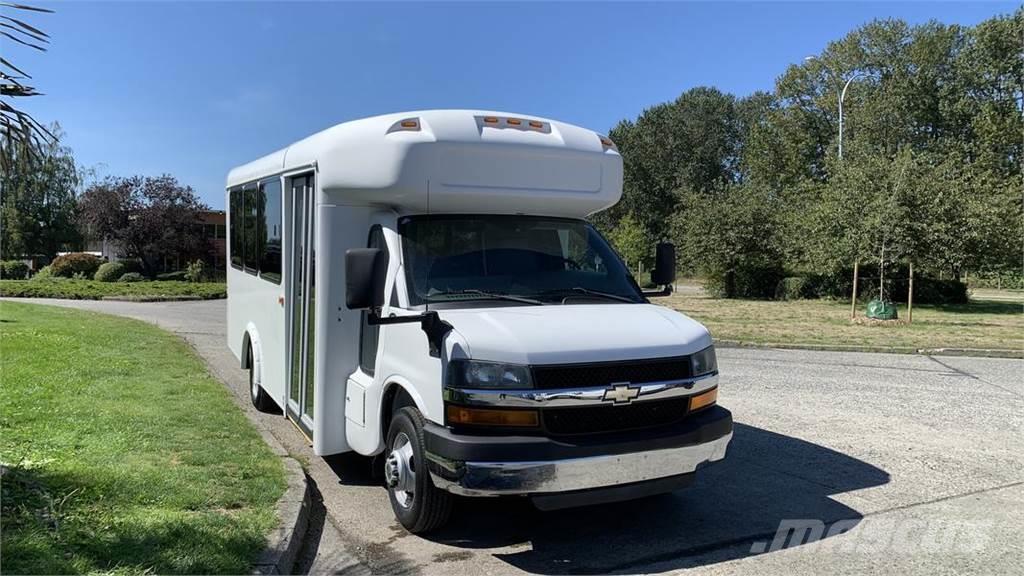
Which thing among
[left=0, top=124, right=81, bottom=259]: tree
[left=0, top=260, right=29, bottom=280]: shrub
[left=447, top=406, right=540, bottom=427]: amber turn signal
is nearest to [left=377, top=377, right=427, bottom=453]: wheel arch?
[left=447, top=406, right=540, bottom=427]: amber turn signal

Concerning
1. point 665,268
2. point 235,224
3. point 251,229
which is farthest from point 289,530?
point 235,224

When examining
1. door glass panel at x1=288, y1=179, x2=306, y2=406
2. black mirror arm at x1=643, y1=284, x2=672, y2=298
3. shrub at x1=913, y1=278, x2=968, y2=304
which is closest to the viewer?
black mirror arm at x1=643, y1=284, x2=672, y2=298

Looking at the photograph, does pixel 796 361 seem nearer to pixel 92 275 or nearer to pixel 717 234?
pixel 717 234

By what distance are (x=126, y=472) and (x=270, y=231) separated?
9.45 ft

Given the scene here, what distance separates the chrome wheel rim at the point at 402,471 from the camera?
4.58m

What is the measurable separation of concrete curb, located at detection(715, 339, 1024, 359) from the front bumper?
1092 centimetres

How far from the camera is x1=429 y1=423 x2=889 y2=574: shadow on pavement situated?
14.3ft

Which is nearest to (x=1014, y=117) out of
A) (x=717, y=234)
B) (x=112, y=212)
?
(x=717, y=234)

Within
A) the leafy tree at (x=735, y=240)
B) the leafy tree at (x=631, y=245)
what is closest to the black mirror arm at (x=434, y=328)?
the leafy tree at (x=735, y=240)

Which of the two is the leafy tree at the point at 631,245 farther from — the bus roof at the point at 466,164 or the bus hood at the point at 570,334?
the bus hood at the point at 570,334

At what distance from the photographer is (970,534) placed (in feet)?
15.5

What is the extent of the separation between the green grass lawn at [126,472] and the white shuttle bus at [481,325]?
0.83 meters

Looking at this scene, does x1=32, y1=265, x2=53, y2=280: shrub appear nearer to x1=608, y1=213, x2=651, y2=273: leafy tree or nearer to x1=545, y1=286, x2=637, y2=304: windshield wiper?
x1=608, y1=213, x2=651, y2=273: leafy tree

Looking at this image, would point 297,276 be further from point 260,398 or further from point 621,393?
point 621,393
